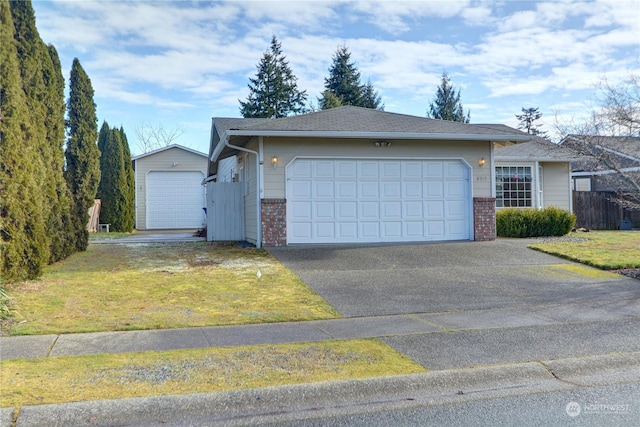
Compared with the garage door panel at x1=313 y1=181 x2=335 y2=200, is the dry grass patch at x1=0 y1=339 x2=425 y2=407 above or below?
below

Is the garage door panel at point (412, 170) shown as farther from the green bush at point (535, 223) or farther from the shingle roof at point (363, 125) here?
the green bush at point (535, 223)

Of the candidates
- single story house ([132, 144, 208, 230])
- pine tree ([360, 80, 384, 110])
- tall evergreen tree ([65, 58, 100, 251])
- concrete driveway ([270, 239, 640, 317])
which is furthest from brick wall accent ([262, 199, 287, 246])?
pine tree ([360, 80, 384, 110])

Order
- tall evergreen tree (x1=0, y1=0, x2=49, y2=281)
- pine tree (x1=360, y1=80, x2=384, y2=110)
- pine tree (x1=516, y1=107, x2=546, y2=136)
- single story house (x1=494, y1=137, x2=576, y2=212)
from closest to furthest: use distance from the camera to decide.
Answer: tall evergreen tree (x1=0, y1=0, x2=49, y2=281) → single story house (x1=494, y1=137, x2=576, y2=212) → pine tree (x1=360, y1=80, x2=384, y2=110) → pine tree (x1=516, y1=107, x2=546, y2=136)

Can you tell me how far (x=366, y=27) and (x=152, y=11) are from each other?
6.17 m

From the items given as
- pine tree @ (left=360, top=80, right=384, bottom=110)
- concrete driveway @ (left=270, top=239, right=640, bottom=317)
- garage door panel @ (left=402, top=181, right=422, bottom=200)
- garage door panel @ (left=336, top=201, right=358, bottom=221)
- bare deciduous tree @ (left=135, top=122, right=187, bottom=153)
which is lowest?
concrete driveway @ (left=270, top=239, right=640, bottom=317)

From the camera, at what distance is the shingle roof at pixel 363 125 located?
13.0 m

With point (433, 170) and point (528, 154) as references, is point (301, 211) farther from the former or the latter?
point (528, 154)

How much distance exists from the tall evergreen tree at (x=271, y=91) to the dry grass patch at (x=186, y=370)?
35022 millimetres

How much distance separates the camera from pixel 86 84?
50.2 ft

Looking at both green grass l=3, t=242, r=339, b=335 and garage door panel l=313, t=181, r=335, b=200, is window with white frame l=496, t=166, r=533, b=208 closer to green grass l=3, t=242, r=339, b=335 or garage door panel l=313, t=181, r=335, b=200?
garage door panel l=313, t=181, r=335, b=200

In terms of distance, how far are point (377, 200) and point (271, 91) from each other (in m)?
27.8

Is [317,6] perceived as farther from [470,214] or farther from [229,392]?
[229,392]

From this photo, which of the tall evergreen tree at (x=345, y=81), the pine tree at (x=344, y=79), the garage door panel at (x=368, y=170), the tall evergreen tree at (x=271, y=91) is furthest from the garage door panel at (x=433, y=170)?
the tall evergreen tree at (x=271, y=91)

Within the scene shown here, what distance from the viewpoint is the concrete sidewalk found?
545 centimetres
